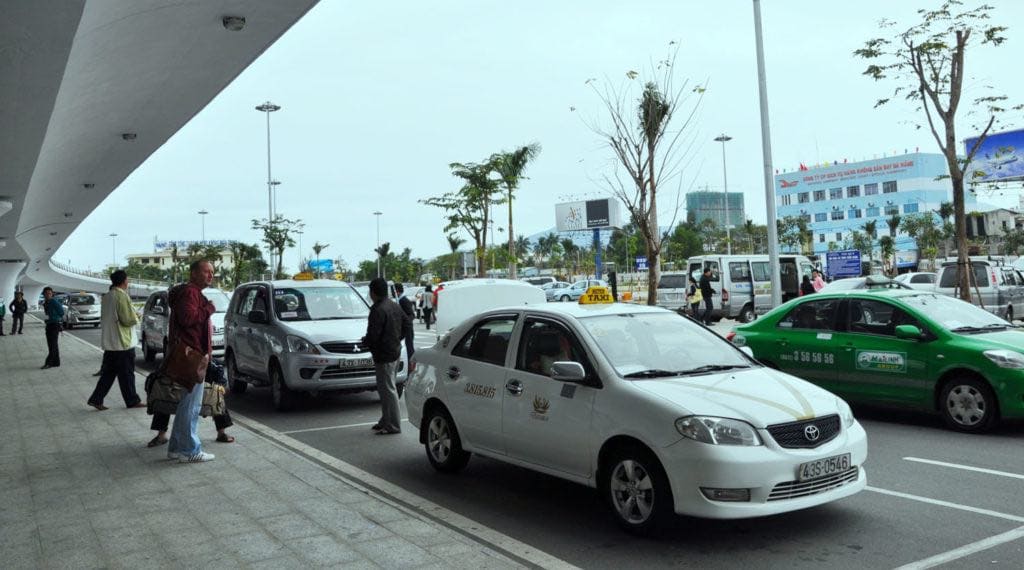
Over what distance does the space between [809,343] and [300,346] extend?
6.43m

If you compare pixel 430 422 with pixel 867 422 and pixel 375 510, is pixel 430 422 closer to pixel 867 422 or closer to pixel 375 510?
pixel 375 510

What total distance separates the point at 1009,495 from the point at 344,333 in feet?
25.7

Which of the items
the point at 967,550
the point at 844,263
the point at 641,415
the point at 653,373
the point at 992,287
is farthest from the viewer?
the point at 844,263

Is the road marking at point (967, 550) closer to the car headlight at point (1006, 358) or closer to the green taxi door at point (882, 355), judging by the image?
the car headlight at point (1006, 358)

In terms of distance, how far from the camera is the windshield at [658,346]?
593 cm

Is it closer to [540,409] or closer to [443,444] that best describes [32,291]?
[443,444]

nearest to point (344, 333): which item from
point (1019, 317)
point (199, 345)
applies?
point (199, 345)

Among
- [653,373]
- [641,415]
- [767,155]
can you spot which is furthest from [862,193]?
[641,415]

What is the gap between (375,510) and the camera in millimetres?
6031

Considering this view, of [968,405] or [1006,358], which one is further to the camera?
[968,405]

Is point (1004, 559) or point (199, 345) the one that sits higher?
point (199, 345)

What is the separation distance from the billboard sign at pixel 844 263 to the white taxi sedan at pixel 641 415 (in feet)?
112

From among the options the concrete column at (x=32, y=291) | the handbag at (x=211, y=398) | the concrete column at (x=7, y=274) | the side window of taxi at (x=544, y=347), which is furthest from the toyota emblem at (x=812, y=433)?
the concrete column at (x=32, y=291)

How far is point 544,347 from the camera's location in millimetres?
6371
